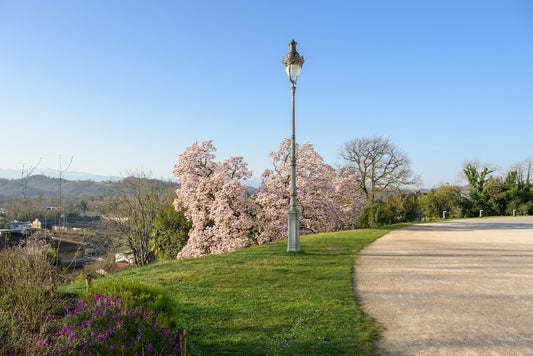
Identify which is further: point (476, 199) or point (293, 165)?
point (476, 199)

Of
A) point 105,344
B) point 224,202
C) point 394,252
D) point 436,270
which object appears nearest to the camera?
point 105,344

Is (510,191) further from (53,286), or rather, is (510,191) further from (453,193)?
(53,286)

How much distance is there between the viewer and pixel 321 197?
17.0 m

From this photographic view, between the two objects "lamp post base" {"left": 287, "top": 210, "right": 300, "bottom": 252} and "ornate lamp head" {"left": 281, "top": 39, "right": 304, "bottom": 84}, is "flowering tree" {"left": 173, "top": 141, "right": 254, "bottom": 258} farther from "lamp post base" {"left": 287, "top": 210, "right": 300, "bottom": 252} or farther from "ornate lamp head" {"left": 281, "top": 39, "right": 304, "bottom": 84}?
"ornate lamp head" {"left": 281, "top": 39, "right": 304, "bottom": 84}

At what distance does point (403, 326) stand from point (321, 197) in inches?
505

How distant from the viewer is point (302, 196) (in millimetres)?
16375

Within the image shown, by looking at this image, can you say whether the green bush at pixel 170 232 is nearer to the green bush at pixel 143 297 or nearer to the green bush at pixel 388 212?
the green bush at pixel 388 212

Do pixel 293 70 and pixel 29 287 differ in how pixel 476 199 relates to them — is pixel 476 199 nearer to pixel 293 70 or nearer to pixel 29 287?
pixel 293 70

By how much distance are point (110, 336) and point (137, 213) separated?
23.9m

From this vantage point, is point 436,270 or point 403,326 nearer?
point 403,326

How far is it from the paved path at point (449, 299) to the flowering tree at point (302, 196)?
19.4 feet

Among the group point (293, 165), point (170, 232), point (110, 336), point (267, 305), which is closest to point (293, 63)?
point (293, 165)

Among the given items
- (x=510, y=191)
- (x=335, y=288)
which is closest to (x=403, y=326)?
(x=335, y=288)

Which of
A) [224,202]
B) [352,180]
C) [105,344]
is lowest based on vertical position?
[105,344]
